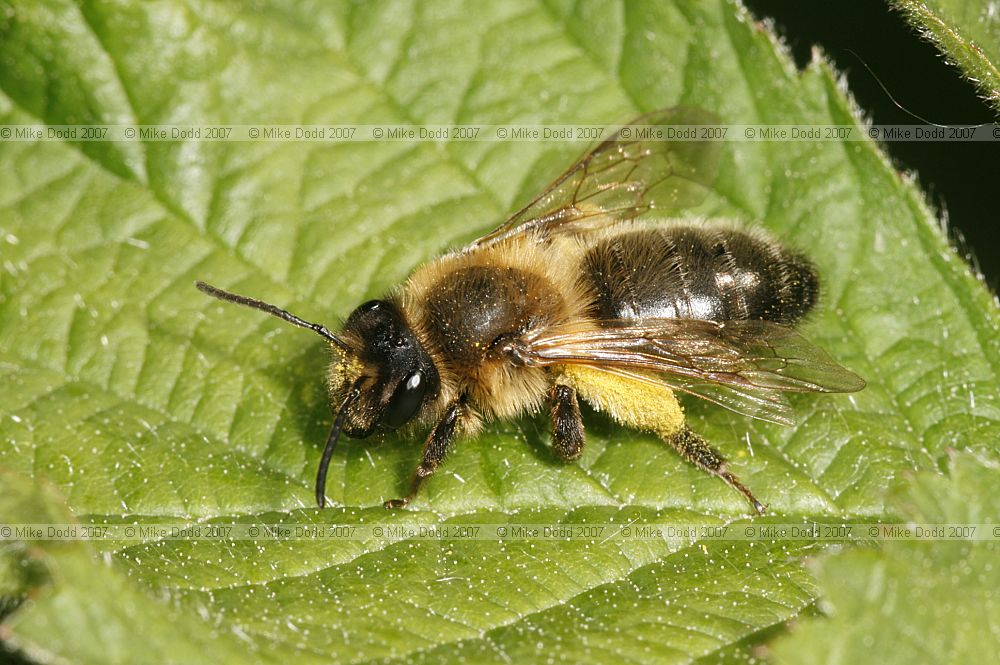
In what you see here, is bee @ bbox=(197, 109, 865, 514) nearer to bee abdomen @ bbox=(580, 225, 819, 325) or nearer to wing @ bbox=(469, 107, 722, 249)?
bee abdomen @ bbox=(580, 225, 819, 325)

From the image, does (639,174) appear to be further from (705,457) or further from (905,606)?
(905,606)

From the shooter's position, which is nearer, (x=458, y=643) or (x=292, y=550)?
(x=458, y=643)

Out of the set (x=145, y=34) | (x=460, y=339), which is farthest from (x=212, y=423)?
(x=145, y=34)

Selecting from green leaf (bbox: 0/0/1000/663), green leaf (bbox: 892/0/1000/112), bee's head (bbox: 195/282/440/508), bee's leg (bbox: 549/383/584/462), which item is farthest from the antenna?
green leaf (bbox: 892/0/1000/112)

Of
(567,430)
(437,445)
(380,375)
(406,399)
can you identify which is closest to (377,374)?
(380,375)

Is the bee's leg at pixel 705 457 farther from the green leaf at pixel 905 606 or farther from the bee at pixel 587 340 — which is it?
the green leaf at pixel 905 606

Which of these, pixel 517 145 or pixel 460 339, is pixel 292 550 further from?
pixel 517 145
